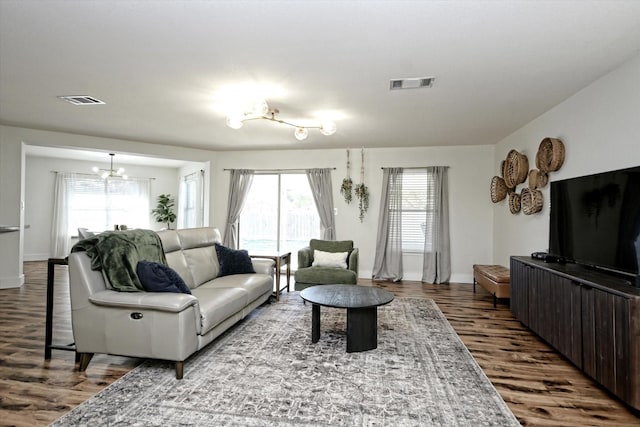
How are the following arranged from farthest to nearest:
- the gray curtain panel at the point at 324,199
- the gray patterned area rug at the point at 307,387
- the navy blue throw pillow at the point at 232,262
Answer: the gray curtain panel at the point at 324,199 → the navy blue throw pillow at the point at 232,262 → the gray patterned area rug at the point at 307,387

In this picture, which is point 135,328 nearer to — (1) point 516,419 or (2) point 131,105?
(1) point 516,419

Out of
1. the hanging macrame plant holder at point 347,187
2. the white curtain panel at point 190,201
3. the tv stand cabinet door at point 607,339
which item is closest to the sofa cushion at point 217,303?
the tv stand cabinet door at point 607,339

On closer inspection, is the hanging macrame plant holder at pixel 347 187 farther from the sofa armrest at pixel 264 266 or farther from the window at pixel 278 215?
the sofa armrest at pixel 264 266

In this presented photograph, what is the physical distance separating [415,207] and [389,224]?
59 centimetres

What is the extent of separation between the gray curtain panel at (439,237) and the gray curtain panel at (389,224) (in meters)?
0.61

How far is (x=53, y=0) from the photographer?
2.05m

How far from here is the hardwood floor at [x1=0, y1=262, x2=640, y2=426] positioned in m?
2.04

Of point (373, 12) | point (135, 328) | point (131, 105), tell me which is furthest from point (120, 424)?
point (131, 105)

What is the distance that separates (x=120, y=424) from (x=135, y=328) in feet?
2.32

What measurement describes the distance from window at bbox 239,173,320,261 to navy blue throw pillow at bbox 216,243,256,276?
2517 millimetres

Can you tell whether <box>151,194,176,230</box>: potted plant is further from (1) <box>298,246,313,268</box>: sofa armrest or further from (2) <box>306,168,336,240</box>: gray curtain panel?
(1) <box>298,246,313,268</box>: sofa armrest

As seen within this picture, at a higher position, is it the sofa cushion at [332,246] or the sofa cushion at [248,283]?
the sofa cushion at [332,246]

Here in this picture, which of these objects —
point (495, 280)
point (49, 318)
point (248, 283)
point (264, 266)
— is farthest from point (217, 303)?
point (495, 280)

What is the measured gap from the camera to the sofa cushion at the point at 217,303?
2.67 meters
